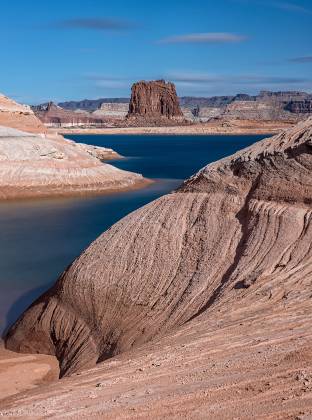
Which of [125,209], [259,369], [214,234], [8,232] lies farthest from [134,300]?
[125,209]

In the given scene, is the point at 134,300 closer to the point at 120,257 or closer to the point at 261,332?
the point at 120,257

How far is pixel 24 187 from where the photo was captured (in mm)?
46875

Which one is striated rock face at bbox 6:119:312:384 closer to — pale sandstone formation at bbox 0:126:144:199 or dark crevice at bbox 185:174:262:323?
dark crevice at bbox 185:174:262:323

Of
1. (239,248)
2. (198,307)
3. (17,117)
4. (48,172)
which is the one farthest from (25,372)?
(17,117)

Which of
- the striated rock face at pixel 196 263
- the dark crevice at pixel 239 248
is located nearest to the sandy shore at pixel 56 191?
the striated rock face at pixel 196 263

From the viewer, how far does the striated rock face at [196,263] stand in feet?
34.3

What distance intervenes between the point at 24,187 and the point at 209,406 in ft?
136

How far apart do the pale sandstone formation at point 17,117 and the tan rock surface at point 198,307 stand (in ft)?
176

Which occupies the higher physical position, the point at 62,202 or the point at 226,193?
the point at 226,193

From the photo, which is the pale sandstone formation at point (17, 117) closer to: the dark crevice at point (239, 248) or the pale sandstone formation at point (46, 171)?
the pale sandstone formation at point (46, 171)

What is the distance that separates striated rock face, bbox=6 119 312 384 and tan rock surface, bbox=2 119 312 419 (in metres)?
0.02

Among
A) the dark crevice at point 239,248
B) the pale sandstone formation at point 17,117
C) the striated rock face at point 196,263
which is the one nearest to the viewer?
the striated rock face at point 196,263

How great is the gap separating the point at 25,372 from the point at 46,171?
37.9m

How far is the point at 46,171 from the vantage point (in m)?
49.6
